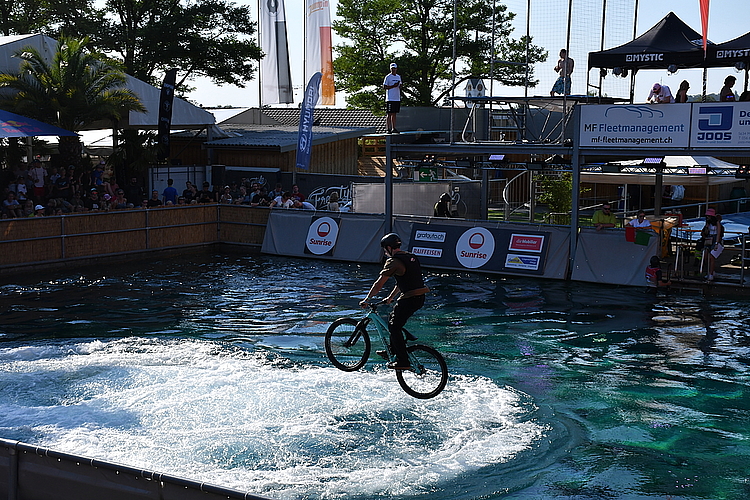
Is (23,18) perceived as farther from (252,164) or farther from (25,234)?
(25,234)

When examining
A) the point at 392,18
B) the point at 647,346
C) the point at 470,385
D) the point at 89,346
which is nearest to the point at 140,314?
the point at 89,346

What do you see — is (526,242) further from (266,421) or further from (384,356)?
(266,421)

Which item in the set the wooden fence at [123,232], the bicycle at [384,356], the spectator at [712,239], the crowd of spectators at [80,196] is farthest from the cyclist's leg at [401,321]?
the crowd of spectators at [80,196]

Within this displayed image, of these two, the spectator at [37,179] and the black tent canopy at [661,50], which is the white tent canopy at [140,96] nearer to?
the spectator at [37,179]

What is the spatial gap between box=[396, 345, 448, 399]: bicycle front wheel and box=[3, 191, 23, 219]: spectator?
15849mm

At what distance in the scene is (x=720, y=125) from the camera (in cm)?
2016

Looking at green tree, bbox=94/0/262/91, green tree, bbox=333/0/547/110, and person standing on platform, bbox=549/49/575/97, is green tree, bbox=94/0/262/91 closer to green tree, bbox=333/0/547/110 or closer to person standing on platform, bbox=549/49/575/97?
green tree, bbox=333/0/547/110

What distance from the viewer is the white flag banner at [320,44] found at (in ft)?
145

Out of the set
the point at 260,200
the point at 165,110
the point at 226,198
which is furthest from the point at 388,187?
the point at 165,110

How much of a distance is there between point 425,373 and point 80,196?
1852cm

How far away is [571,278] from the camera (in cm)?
2217

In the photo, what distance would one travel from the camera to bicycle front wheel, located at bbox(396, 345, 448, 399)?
11.3m

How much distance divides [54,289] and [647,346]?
14112 mm

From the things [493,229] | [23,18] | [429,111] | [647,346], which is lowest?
[647,346]
